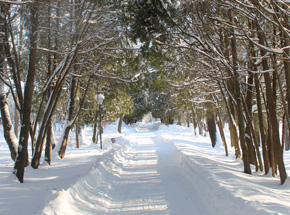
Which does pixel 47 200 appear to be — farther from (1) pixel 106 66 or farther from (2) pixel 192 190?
(1) pixel 106 66

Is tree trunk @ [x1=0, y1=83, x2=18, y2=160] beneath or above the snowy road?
above

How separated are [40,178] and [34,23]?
4782mm

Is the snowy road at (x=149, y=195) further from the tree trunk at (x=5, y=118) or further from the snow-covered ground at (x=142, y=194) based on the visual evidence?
the tree trunk at (x=5, y=118)

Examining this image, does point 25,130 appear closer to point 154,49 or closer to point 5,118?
point 5,118

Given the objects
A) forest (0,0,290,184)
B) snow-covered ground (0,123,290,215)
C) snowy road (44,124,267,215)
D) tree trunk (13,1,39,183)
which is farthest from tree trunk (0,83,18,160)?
snowy road (44,124,267,215)

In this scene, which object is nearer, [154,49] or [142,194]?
[142,194]

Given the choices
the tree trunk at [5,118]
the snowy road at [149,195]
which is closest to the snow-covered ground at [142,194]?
the snowy road at [149,195]

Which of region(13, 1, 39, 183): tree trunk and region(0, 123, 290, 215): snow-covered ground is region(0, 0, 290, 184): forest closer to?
region(13, 1, 39, 183): tree trunk

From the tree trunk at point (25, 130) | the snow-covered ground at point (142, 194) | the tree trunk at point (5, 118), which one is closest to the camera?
the snow-covered ground at point (142, 194)

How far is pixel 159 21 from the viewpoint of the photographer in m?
6.61

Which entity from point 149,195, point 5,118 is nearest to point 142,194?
point 149,195

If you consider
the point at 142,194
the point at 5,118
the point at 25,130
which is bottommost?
the point at 142,194

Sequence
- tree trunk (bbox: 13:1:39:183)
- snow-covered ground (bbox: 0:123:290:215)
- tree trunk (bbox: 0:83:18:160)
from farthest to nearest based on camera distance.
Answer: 1. tree trunk (bbox: 0:83:18:160)
2. tree trunk (bbox: 13:1:39:183)
3. snow-covered ground (bbox: 0:123:290:215)

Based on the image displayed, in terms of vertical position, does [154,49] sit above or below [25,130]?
above
